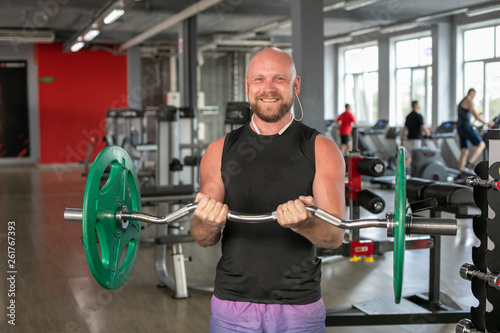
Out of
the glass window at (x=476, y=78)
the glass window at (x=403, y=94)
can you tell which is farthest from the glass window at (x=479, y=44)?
the glass window at (x=403, y=94)

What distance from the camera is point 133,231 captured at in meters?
1.85

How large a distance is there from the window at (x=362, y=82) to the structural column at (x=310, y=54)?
9322mm

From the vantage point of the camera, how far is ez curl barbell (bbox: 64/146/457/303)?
135 centimetres

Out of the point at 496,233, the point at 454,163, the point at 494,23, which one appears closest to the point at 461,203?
the point at 496,233

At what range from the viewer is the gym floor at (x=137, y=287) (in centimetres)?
360

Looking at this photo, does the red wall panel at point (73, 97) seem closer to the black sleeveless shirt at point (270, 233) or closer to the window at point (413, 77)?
the window at point (413, 77)

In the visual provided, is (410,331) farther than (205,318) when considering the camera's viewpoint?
No

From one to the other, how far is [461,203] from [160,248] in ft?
7.38

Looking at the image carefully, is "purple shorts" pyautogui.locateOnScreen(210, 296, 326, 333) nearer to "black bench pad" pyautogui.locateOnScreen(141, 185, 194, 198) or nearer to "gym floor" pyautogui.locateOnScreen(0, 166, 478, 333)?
"gym floor" pyautogui.locateOnScreen(0, 166, 478, 333)

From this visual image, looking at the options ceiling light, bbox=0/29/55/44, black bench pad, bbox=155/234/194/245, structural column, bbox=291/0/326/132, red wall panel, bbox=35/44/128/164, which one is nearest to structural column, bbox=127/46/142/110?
red wall panel, bbox=35/44/128/164

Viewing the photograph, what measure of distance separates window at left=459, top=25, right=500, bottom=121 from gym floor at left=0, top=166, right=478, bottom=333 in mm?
5880

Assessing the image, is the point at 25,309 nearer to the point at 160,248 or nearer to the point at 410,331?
the point at 160,248

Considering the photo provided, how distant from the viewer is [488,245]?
202cm

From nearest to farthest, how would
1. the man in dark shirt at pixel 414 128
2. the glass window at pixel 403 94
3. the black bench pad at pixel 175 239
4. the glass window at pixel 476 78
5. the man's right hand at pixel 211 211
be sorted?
1. the man's right hand at pixel 211 211
2. the black bench pad at pixel 175 239
3. the man in dark shirt at pixel 414 128
4. the glass window at pixel 476 78
5. the glass window at pixel 403 94
